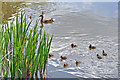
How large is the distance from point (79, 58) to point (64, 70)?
0.79m

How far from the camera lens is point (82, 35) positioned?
24.8 feet

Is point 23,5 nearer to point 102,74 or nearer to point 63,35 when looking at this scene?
point 63,35

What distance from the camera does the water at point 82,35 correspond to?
5.35m

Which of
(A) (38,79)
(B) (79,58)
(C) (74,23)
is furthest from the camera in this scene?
(C) (74,23)

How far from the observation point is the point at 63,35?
7617 mm

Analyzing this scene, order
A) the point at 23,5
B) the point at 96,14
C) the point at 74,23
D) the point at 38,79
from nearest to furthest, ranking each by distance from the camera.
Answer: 1. the point at 38,79
2. the point at 74,23
3. the point at 96,14
4. the point at 23,5

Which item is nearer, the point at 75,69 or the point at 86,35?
the point at 75,69

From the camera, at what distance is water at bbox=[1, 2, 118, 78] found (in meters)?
5.35

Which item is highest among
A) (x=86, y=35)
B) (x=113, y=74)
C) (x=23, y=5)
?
(x=23, y=5)

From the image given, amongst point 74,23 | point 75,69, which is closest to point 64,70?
point 75,69

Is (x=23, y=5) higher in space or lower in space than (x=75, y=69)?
higher

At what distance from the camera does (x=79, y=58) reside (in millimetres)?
5945

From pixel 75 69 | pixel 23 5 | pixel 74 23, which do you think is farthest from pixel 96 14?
pixel 75 69

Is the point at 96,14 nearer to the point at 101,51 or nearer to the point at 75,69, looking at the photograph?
the point at 101,51
